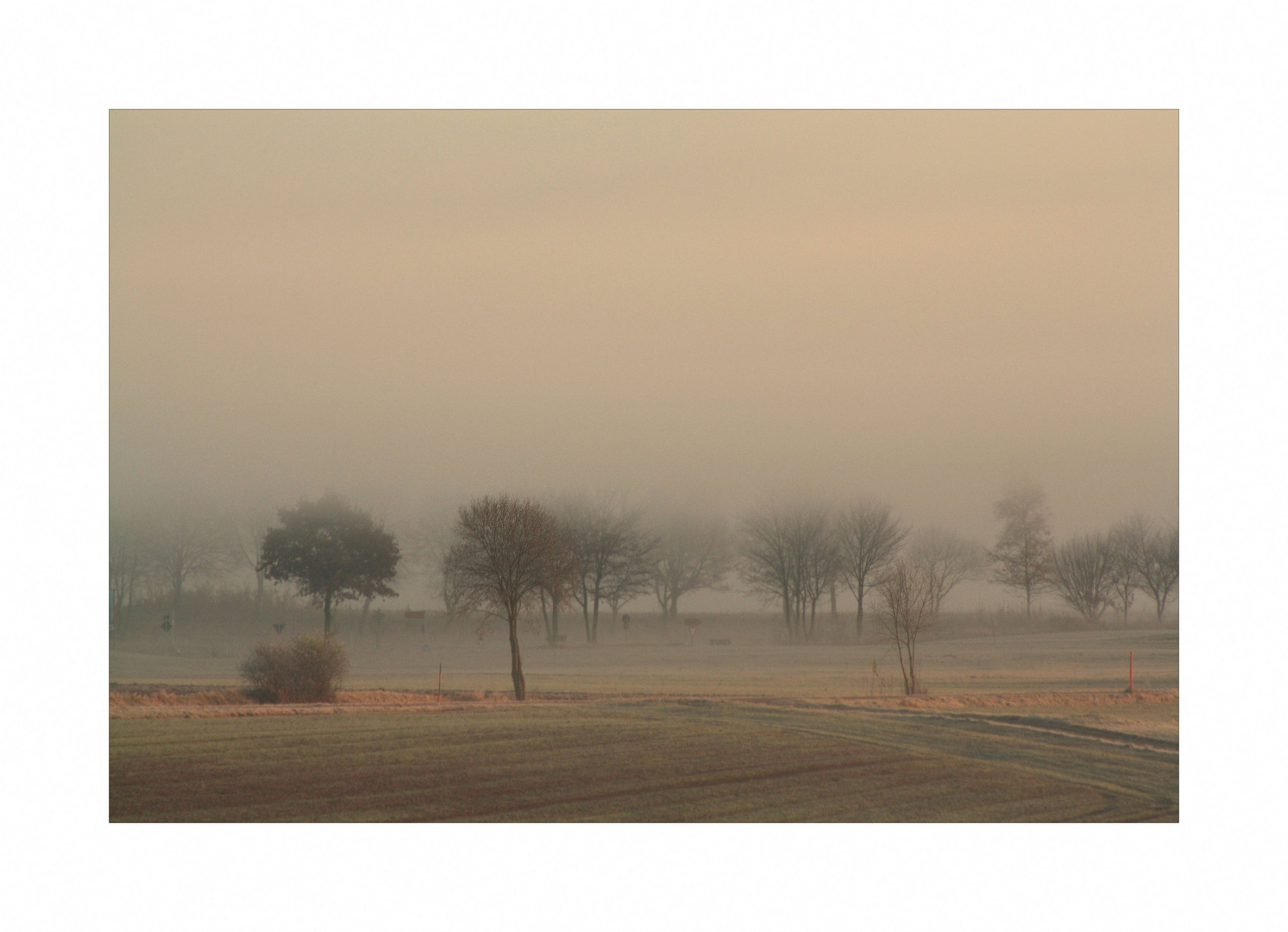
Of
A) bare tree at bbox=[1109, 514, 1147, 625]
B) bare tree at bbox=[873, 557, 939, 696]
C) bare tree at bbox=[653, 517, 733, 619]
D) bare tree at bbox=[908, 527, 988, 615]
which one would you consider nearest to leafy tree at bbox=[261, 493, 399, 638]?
bare tree at bbox=[653, 517, 733, 619]

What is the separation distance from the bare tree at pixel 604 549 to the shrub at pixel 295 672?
25593 mm

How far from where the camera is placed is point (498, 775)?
14.8 m

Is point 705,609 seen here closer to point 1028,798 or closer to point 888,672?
point 888,672

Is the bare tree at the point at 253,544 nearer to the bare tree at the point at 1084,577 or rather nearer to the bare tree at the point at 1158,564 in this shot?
the bare tree at the point at 1084,577

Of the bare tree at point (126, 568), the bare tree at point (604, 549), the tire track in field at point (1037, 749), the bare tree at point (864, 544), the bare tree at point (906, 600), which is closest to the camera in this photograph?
the tire track in field at point (1037, 749)

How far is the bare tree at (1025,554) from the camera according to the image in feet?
177

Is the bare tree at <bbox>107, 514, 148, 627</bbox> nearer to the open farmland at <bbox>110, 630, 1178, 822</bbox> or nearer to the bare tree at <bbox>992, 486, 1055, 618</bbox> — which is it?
the open farmland at <bbox>110, 630, 1178, 822</bbox>

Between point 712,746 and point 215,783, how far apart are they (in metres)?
7.70

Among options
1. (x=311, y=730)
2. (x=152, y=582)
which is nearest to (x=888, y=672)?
(x=311, y=730)

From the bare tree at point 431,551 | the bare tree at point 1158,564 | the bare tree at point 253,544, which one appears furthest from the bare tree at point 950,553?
the bare tree at point 253,544

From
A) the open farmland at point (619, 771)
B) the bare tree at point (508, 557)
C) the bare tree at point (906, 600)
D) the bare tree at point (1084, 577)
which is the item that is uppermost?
the bare tree at point (508, 557)

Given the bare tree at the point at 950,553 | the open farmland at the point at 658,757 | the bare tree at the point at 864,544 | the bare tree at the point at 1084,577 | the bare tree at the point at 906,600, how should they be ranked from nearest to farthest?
the open farmland at the point at 658,757
the bare tree at the point at 906,600
the bare tree at the point at 950,553
the bare tree at the point at 864,544
the bare tree at the point at 1084,577

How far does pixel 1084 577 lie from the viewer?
188 ft

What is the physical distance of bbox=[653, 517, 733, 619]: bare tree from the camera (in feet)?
195
